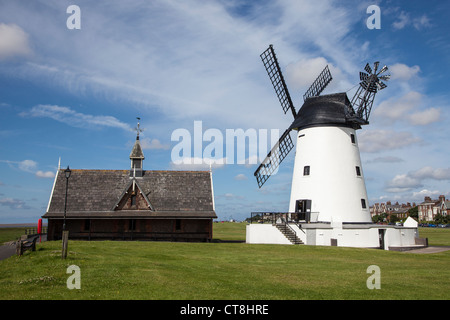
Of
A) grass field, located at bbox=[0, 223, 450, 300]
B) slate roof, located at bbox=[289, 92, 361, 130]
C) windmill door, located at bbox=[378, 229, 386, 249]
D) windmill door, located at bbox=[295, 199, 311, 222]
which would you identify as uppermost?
slate roof, located at bbox=[289, 92, 361, 130]

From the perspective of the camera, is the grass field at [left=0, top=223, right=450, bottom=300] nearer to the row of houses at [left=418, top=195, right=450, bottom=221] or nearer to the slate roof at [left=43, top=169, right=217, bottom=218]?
the slate roof at [left=43, top=169, right=217, bottom=218]

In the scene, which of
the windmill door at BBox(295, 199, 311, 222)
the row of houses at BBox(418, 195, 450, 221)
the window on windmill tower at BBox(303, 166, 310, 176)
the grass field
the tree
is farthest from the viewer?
the tree

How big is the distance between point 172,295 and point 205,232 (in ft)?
79.3

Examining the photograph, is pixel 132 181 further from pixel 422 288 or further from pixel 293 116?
pixel 422 288

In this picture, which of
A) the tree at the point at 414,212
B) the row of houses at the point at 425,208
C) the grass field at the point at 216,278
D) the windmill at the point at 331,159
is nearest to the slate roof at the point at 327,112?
the windmill at the point at 331,159

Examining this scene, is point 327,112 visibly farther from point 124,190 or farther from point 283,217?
point 124,190

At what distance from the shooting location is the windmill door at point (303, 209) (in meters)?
32.2

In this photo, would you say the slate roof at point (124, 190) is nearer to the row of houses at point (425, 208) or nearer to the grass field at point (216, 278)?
the grass field at point (216, 278)

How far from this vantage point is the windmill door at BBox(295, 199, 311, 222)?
106 feet

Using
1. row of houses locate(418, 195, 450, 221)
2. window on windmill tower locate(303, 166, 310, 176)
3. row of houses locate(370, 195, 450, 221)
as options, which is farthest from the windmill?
row of houses locate(418, 195, 450, 221)

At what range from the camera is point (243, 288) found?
12414 millimetres

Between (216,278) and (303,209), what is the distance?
19.8m

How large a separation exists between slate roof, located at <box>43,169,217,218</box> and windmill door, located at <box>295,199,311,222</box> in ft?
24.1
